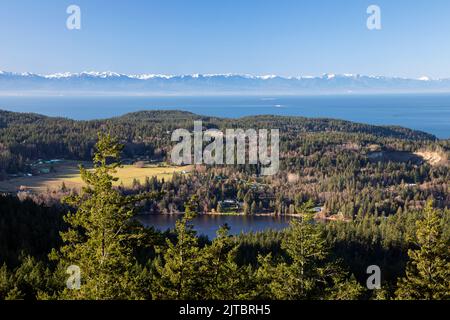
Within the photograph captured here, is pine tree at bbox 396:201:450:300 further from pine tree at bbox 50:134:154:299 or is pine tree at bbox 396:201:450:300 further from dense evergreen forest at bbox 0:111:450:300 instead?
pine tree at bbox 50:134:154:299

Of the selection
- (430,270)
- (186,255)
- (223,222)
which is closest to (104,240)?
(186,255)

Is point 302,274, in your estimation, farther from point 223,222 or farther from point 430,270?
point 223,222

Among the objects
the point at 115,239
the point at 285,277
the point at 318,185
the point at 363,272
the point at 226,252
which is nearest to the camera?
the point at 115,239

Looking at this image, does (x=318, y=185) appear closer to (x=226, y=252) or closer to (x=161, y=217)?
(x=161, y=217)

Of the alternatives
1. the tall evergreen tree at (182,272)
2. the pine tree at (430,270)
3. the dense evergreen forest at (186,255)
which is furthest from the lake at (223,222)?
the tall evergreen tree at (182,272)
